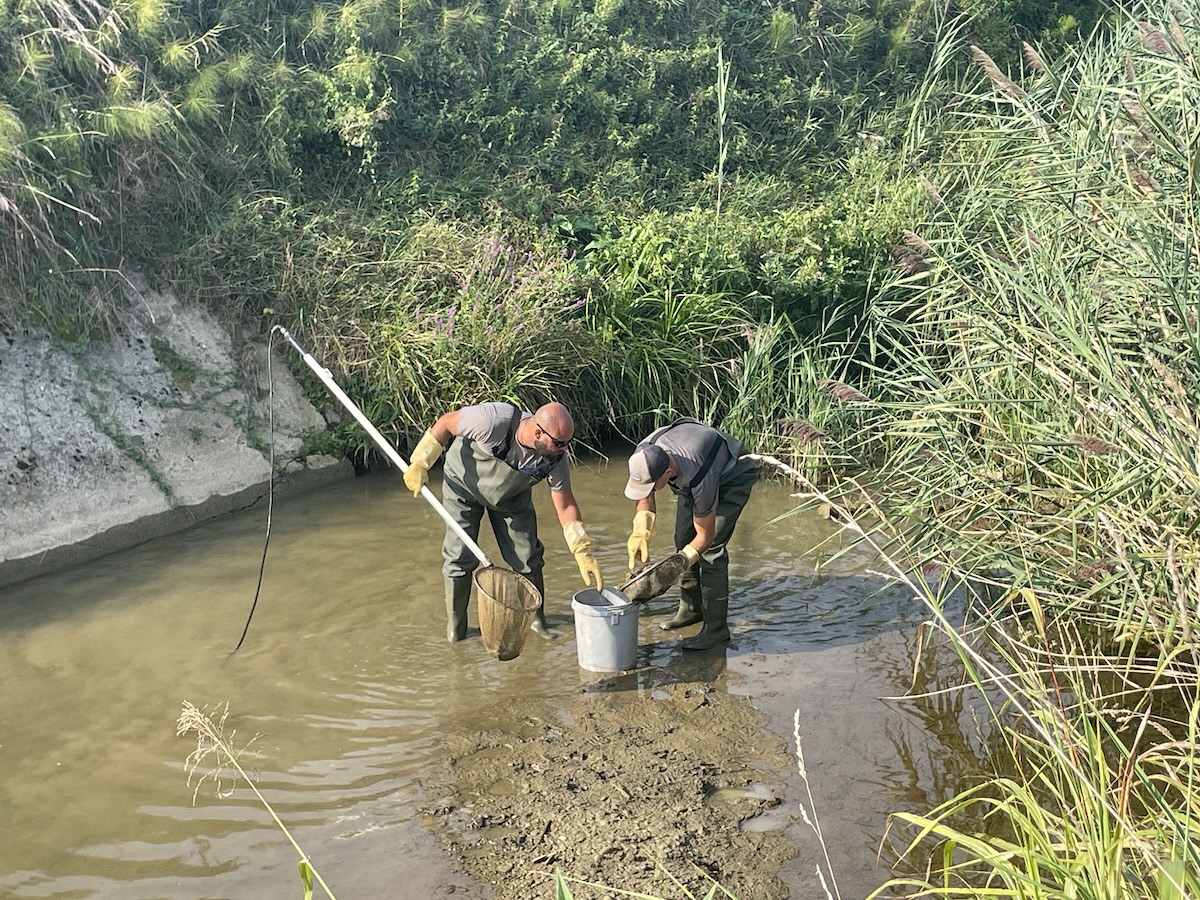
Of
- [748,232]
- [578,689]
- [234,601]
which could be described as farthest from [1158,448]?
[748,232]

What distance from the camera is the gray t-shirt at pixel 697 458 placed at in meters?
5.69

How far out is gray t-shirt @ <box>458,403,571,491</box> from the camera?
5617 millimetres

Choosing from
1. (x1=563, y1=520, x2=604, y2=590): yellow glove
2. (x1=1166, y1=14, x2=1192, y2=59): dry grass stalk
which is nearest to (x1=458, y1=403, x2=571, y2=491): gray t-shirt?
(x1=563, y1=520, x2=604, y2=590): yellow glove

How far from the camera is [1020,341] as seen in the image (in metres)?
5.18

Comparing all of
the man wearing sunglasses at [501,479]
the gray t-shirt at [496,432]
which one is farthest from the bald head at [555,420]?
the gray t-shirt at [496,432]

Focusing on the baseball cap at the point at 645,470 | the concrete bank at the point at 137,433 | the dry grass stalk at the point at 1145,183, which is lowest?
the concrete bank at the point at 137,433

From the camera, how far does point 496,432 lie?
5617 mm

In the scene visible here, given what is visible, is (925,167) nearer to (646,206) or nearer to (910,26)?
(646,206)

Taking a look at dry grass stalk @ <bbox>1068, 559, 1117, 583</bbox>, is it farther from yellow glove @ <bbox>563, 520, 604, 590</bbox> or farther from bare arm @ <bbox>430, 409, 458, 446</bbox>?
bare arm @ <bbox>430, 409, 458, 446</bbox>

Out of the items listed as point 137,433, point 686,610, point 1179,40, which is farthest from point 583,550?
point 137,433

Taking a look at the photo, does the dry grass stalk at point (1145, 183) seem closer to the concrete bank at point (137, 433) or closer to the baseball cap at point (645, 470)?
the baseball cap at point (645, 470)

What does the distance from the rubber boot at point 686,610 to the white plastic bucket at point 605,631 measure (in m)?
0.69

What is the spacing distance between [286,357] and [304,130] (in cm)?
232

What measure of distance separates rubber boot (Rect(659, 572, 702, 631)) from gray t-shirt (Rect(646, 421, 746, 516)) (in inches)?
23.6
